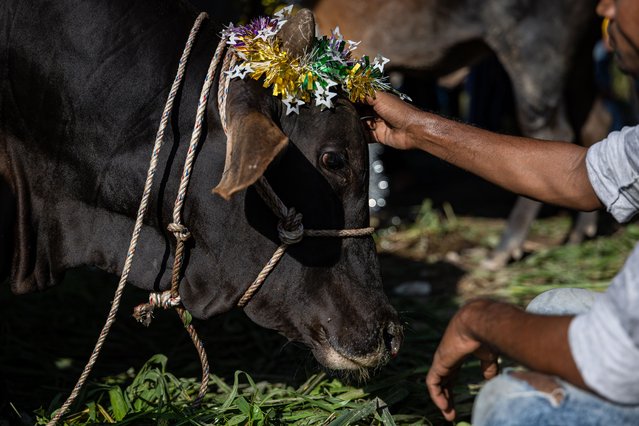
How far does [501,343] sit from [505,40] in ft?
12.7

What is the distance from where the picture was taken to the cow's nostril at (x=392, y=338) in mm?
2564

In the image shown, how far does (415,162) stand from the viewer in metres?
8.96

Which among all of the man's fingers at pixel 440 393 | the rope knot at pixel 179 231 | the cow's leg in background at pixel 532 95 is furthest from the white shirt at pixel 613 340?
the cow's leg in background at pixel 532 95

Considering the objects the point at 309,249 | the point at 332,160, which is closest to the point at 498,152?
the point at 332,160

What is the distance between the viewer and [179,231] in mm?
2508

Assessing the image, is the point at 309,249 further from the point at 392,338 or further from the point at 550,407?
the point at 550,407

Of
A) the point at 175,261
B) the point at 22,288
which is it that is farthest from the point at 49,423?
the point at 175,261

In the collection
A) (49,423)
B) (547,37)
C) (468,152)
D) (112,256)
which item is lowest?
(49,423)

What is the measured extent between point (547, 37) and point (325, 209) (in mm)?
3335

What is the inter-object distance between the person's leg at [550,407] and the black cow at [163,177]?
2.44ft

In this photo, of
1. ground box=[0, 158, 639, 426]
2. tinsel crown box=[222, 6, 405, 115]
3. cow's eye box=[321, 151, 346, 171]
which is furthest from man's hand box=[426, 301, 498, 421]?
tinsel crown box=[222, 6, 405, 115]

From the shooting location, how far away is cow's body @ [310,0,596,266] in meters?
5.31

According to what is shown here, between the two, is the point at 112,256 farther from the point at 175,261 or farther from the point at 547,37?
the point at 547,37

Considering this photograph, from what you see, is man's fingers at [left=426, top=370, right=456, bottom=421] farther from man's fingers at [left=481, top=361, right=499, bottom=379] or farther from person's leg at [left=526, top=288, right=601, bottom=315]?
person's leg at [left=526, top=288, right=601, bottom=315]
